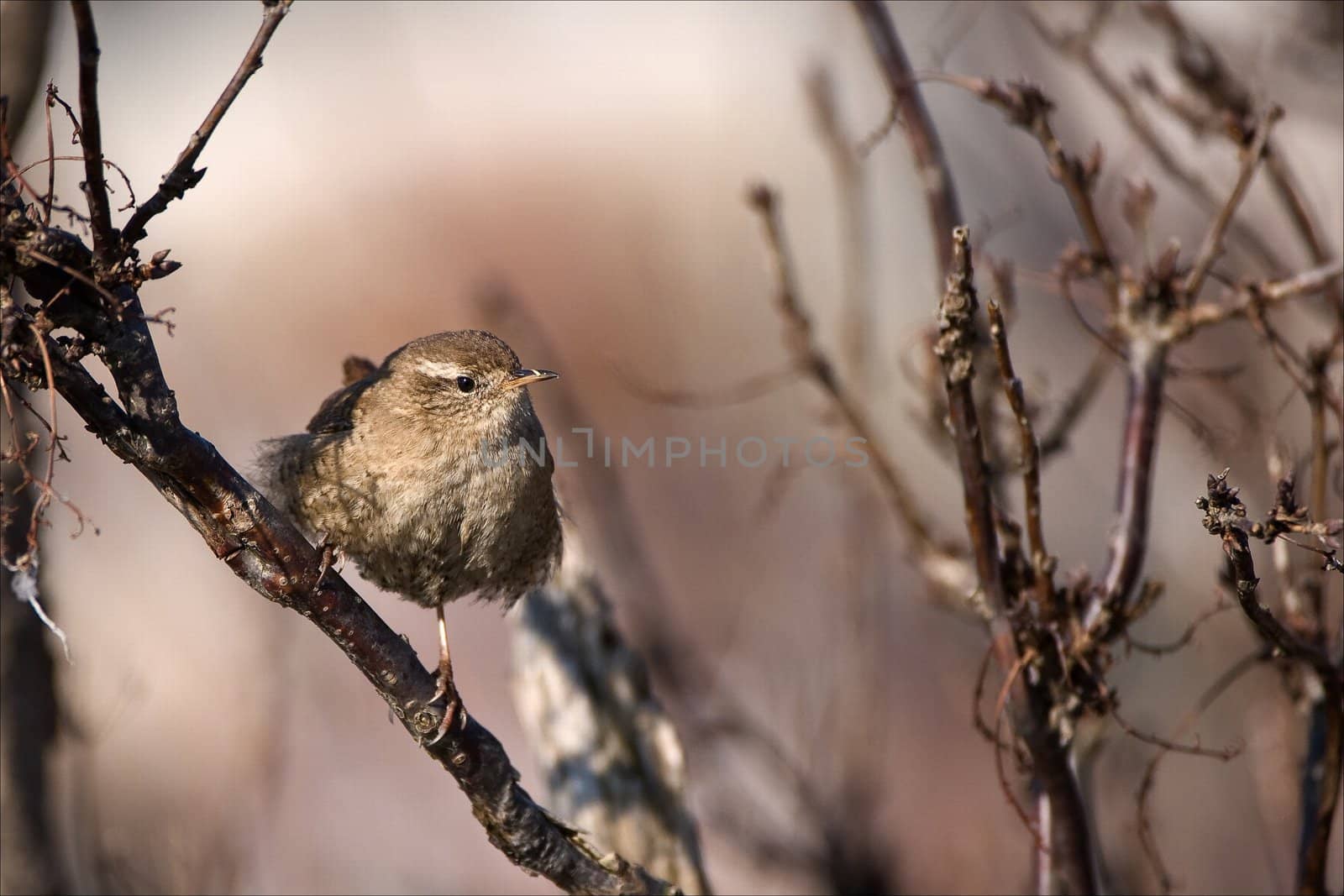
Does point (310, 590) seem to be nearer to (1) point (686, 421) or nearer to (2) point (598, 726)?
(2) point (598, 726)

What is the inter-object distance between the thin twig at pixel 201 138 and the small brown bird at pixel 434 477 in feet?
4.02

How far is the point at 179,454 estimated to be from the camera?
6.29ft

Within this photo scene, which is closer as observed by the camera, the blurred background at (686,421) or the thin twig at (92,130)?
the thin twig at (92,130)

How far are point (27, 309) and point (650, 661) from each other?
3390mm

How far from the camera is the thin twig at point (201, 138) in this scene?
1578mm

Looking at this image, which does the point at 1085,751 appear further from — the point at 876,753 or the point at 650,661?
the point at 650,661

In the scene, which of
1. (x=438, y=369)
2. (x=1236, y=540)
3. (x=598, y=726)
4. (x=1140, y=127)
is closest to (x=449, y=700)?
(x=438, y=369)

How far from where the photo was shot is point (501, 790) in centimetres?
253

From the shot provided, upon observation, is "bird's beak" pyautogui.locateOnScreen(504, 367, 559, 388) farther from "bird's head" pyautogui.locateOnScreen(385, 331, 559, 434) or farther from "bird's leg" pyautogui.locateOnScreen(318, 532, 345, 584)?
"bird's leg" pyautogui.locateOnScreen(318, 532, 345, 584)

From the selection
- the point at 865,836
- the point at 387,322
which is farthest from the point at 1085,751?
the point at 387,322

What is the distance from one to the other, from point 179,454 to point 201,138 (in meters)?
0.56

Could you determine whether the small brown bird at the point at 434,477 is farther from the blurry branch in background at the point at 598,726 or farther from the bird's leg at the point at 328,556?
the blurry branch in background at the point at 598,726

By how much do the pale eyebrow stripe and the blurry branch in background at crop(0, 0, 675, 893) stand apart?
2.99 feet

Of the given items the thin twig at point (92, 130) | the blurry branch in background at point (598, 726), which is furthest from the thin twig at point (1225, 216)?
the thin twig at point (92, 130)
